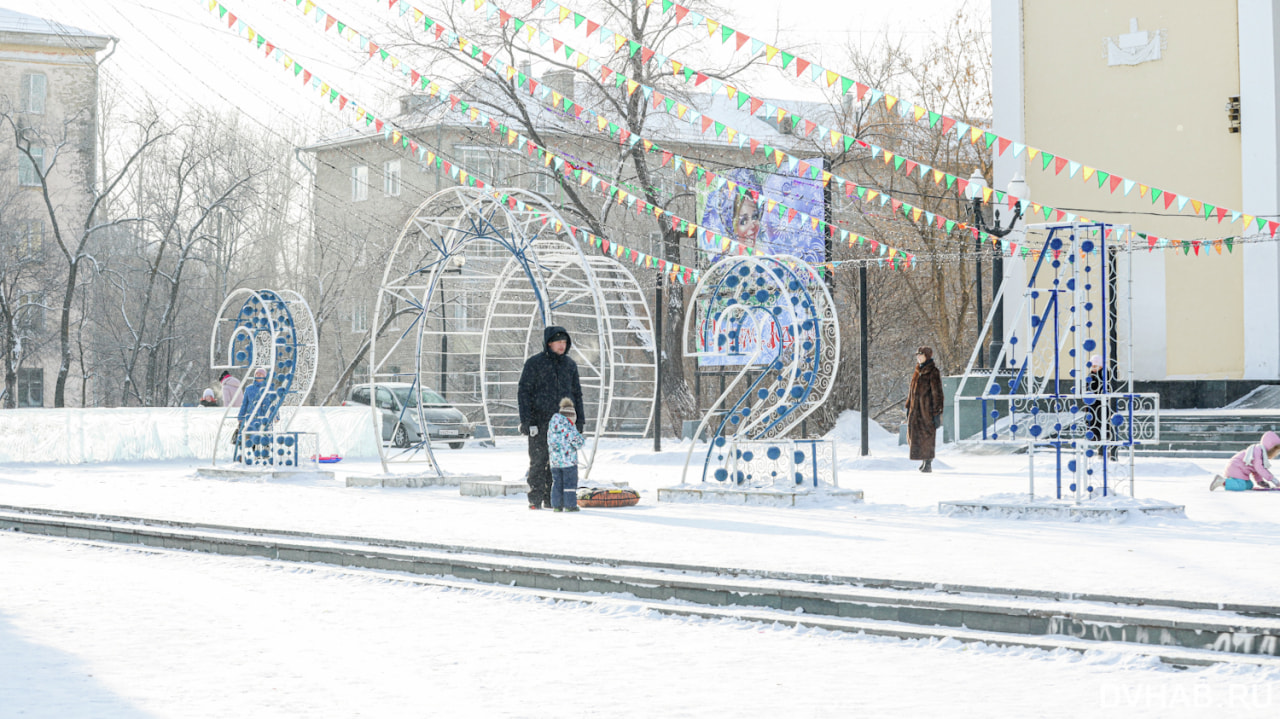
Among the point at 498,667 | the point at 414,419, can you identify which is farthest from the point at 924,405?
the point at 498,667

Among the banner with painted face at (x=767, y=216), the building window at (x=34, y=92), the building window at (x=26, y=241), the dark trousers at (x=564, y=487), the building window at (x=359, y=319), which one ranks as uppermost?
the building window at (x=34, y=92)

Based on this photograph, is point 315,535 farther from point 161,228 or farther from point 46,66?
point 46,66

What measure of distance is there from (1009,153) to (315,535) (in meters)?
24.2

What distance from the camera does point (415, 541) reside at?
10.8 m

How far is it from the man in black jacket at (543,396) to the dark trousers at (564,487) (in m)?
0.24

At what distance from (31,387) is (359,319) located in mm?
13683

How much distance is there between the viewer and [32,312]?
48031 millimetres

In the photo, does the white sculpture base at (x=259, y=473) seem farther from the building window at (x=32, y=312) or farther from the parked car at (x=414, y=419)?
→ the building window at (x=32, y=312)

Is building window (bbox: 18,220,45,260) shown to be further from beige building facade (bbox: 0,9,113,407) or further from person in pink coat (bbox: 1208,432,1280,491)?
person in pink coat (bbox: 1208,432,1280,491)

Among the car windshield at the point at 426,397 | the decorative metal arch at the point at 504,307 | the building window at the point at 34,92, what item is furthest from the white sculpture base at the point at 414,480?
the building window at the point at 34,92

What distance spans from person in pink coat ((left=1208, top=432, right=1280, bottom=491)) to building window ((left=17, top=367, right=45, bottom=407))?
156 feet

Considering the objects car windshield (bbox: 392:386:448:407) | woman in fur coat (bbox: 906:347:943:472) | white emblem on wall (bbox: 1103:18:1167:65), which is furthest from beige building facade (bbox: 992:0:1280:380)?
car windshield (bbox: 392:386:448:407)

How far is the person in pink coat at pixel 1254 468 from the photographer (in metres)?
15.8

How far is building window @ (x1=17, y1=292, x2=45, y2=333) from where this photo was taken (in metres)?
44.0
